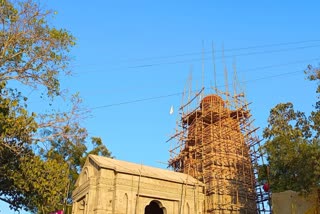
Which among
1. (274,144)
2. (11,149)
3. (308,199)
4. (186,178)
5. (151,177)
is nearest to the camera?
(11,149)

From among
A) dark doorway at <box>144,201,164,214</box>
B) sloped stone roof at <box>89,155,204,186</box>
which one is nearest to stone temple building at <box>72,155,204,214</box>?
sloped stone roof at <box>89,155,204,186</box>

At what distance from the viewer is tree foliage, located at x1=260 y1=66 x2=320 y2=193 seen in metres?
18.6

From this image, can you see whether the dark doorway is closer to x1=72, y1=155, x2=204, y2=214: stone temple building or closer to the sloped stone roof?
the sloped stone roof

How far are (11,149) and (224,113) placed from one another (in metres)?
22.8

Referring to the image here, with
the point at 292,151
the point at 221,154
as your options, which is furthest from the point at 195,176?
the point at 292,151

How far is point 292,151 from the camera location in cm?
2120

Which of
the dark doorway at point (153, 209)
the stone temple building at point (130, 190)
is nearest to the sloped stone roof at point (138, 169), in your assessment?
the stone temple building at point (130, 190)

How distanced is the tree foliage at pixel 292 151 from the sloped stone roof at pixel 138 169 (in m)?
6.36

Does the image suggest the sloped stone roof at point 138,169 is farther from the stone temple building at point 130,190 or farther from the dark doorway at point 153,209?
the dark doorway at point 153,209

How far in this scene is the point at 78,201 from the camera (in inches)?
1035

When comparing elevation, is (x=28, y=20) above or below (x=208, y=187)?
above

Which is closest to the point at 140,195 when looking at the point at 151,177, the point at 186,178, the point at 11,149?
the point at 151,177

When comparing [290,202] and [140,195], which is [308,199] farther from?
[140,195]

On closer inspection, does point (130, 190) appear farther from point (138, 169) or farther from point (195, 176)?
point (195, 176)
